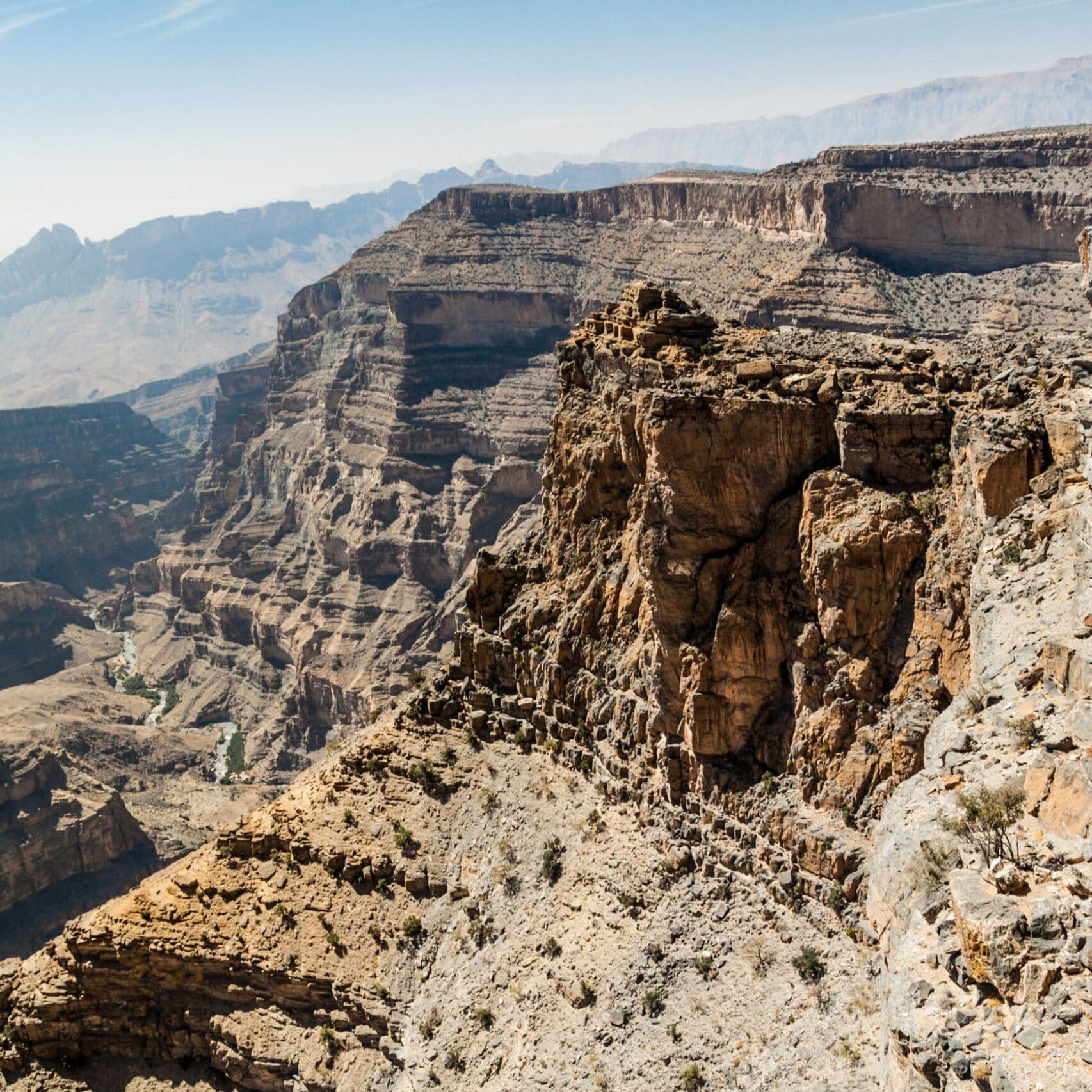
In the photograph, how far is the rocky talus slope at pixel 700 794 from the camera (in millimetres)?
17562

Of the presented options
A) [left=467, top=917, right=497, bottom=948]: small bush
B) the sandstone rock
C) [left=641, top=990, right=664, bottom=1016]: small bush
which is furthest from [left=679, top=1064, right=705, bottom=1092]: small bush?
the sandstone rock

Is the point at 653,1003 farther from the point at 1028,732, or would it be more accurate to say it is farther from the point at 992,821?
the point at 992,821

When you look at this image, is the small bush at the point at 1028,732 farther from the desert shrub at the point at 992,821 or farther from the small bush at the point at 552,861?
the small bush at the point at 552,861

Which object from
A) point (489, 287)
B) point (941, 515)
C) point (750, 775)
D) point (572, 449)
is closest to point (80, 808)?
point (572, 449)

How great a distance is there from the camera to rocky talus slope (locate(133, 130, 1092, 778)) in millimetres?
111125

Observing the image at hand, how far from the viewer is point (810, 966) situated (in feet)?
86.4

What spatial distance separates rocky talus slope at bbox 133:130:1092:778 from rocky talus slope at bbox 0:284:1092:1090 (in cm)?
6016

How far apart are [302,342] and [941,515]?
17101 centimetres

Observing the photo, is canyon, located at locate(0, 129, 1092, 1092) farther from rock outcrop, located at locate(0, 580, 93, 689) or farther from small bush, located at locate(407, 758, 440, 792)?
rock outcrop, located at locate(0, 580, 93, 689)

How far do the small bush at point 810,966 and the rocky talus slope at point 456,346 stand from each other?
69976 millimetres

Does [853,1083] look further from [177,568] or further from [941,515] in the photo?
[177,568]

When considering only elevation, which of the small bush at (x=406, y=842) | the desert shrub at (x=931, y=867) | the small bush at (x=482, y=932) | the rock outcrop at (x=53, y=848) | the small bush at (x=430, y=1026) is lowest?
the rock outcrop at (x=53, y=848)

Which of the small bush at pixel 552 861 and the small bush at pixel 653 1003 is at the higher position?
the small bush at pixel 552 861

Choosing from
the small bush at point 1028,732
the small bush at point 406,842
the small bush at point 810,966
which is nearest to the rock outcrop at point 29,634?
the small bush at point 406,842
